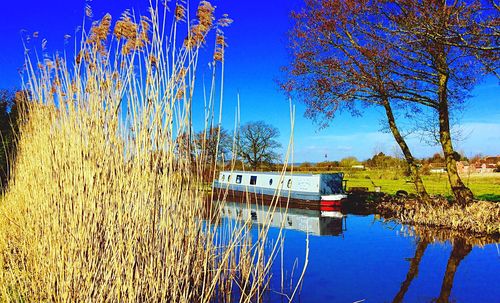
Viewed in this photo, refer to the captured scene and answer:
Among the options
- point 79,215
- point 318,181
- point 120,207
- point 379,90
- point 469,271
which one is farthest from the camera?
point 318,181

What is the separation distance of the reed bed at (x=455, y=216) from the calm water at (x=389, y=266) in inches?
23.3

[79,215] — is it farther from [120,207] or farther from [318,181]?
[318,181]

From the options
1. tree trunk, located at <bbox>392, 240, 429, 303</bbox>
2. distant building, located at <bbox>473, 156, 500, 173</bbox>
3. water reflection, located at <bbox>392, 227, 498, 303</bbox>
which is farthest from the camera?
distant building, located at <bbox>473, 156, 500, 173</bbox>

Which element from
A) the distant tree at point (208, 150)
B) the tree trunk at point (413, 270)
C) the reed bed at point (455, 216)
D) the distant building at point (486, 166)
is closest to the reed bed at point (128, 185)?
the distant tree at point (208, 150)

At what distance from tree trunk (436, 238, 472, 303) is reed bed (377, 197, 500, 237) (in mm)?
841

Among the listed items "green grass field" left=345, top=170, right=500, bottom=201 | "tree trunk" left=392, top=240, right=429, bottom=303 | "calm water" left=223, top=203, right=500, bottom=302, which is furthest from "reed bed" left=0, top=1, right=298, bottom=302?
"green grass field" left=345, top=170, right=500, bottom=201

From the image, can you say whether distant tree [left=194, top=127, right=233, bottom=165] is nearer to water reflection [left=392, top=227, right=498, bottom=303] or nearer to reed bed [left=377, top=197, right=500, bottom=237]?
water reflection [left=392, top=227, right=498, bottom=303]

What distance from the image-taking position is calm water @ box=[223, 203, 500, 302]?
5098 mm

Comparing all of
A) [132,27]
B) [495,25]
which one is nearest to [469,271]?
[495,25]

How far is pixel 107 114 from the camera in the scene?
2.59 meters

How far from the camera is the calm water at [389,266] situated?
510 centimetres

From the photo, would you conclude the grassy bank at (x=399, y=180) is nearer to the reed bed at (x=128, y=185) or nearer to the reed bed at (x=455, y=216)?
the reed bed at (x=455, y=216)

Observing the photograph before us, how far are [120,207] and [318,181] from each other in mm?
12531

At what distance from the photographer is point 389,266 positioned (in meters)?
6.45
